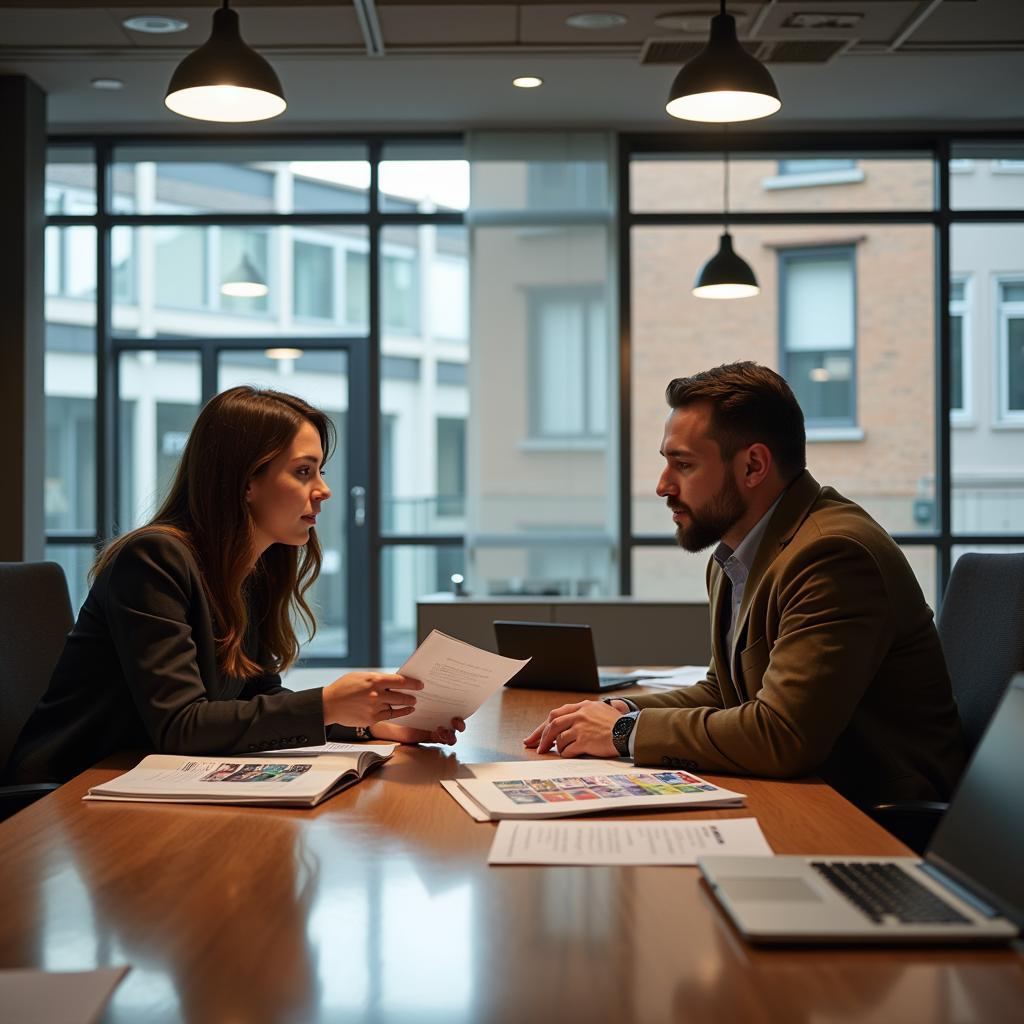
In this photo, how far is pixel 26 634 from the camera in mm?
2414

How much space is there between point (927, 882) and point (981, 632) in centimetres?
118

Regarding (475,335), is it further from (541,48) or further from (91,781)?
(91,781)

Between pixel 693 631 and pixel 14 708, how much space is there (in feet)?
9.02

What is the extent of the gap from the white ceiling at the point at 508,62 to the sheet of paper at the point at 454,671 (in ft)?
11.6

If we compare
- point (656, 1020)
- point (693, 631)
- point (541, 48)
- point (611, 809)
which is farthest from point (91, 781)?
point (541, 48)

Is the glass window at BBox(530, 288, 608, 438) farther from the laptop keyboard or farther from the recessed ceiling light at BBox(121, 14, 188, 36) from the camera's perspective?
the laptop keyboard

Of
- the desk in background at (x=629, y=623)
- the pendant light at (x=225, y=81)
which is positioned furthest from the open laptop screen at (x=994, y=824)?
the desk in background at (x=629, y=623)

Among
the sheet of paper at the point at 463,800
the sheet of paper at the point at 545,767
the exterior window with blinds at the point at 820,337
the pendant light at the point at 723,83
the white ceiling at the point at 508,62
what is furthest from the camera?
the exterior window with blinds at the point at 820,337

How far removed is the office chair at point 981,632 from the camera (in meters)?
2.13

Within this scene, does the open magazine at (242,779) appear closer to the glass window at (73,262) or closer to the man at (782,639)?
the man at (782,639)

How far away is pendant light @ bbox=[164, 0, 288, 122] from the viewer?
2.70m

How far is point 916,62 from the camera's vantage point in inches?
215

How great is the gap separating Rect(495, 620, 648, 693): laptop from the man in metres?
0.35

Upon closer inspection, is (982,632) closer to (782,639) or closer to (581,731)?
(782,639)
